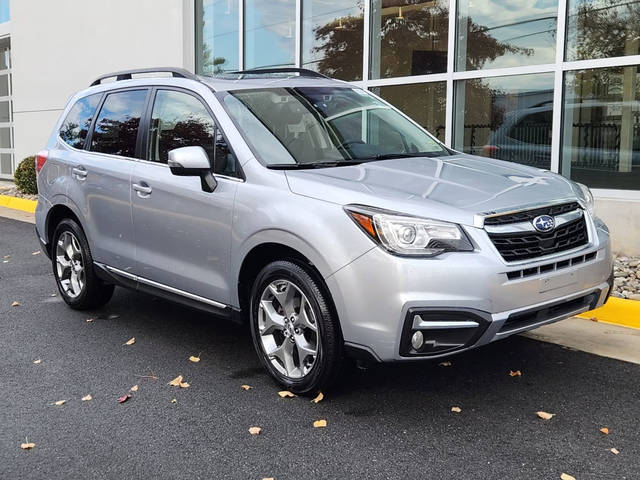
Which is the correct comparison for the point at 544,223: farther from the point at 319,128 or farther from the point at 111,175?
the point at 111,175

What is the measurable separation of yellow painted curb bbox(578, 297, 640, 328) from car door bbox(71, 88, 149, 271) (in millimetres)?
3639

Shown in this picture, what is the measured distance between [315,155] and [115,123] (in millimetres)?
1963

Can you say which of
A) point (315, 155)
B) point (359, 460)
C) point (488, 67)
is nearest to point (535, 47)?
point (488, 67)

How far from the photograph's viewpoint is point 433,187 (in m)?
3.87

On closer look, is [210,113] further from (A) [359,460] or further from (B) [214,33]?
(B) [214,33]

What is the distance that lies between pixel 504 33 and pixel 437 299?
256 inches

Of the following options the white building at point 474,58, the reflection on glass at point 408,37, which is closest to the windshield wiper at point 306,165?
the white building at point 474,58

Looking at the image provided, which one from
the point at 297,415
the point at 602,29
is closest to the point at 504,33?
the point at 602,29

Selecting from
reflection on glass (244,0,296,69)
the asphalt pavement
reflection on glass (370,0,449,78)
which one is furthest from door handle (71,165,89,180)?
reflection on glass (244,0,296,69)

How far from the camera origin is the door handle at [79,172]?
562 centimetres

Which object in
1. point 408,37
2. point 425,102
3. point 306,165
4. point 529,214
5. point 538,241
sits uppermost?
point 408,37

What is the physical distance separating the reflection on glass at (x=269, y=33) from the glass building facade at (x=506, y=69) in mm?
277

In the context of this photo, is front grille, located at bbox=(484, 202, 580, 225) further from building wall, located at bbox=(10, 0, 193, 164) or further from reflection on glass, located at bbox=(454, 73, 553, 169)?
building wall, located at bbox=(10, 0, 193, 164)

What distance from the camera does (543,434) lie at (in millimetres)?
3574
